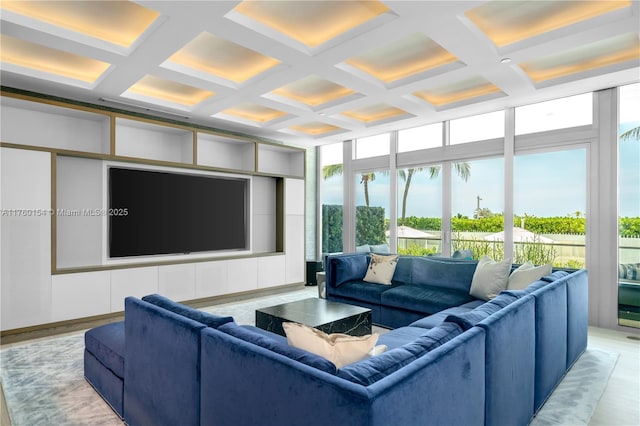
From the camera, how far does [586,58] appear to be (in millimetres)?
3631

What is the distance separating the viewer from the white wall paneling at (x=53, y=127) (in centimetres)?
392

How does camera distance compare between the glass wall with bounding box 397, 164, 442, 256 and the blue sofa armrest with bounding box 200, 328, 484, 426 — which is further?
the glass wall with bounding box 397, 164, 442, 256

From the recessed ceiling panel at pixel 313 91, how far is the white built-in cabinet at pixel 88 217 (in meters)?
1.24

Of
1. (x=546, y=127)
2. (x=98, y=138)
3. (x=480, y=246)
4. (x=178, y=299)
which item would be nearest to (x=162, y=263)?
(x=178, y=299)

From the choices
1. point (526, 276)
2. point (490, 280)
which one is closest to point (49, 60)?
point (490, 280)

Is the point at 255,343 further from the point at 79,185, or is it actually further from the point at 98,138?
the point at 98,138

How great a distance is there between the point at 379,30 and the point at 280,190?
371cm

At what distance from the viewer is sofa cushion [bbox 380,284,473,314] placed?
11.8 feet

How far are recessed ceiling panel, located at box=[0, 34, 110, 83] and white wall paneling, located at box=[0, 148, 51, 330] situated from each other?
88 centimetres

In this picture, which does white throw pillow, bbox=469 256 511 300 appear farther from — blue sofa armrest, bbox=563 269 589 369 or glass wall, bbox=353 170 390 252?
glass wall, bbox=353 170 390 252

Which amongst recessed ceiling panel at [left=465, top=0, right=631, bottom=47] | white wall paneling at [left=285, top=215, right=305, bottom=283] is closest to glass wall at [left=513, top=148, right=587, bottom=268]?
recessed ceiling panel at [left=465, top=0, right=631, bottom=47]

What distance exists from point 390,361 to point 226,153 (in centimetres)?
514

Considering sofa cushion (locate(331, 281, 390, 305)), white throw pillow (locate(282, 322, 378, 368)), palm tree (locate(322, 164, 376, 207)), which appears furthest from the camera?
palm tree (locate(322, 164, 376, 207))

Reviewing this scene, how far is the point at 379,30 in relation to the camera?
2867 millimetres
